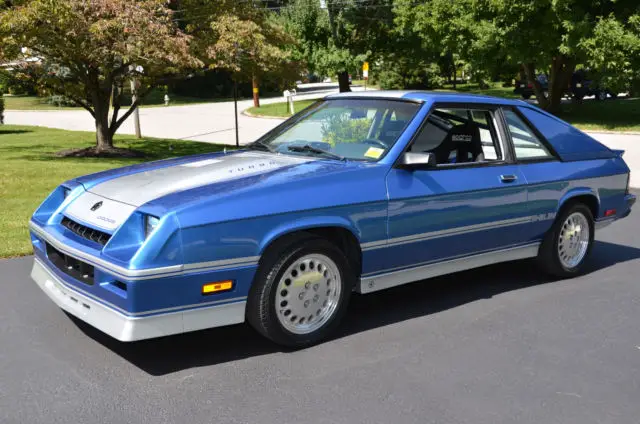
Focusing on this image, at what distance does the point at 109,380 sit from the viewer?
409cm

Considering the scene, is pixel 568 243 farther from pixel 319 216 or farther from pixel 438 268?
pixel 319 216

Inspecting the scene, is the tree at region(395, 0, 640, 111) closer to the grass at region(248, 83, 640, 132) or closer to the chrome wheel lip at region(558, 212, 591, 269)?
the grass at region(248, 83, 640, 132)

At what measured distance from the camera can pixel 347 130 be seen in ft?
18.0

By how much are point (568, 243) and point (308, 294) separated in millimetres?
2930

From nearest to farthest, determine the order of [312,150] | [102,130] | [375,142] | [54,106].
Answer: [375,142] < [312,150] < [102,130] < [54,106]

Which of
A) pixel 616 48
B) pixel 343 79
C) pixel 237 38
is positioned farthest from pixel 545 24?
pixel 343 79

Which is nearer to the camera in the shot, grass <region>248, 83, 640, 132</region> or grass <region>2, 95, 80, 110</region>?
grass <region>248, 83, 640, 132</region>

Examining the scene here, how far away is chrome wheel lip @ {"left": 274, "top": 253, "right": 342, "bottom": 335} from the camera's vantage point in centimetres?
450

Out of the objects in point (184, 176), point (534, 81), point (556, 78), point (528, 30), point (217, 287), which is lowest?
point (217, 287)

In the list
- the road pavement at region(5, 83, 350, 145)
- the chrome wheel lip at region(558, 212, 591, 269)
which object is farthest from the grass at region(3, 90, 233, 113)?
the chrome wheel lip at region(558, 212, 591, 269)

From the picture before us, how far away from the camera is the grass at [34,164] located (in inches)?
327

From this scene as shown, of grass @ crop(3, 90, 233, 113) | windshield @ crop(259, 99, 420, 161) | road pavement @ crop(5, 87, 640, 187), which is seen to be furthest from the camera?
grass @ crop(3, 90, 233, 113)

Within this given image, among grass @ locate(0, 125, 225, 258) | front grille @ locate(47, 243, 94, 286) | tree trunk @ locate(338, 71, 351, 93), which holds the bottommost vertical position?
grass @ locate(0, 125, 225, 258)

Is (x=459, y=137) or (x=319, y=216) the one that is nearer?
(x=319, y=216)
